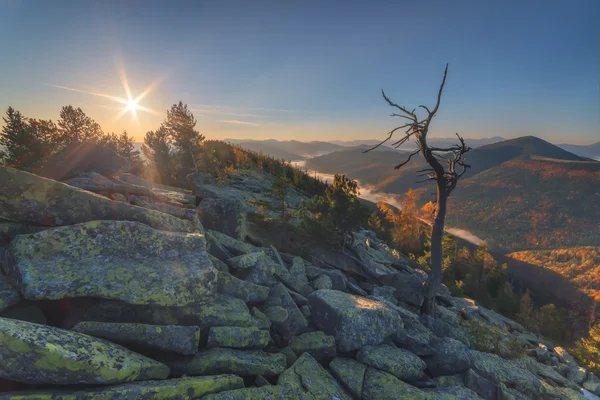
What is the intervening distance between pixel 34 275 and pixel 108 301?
1545mm

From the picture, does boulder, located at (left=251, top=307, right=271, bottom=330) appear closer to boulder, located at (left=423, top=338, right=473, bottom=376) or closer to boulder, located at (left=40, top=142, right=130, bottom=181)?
boulder, located at (left=423, top=338, right=473, bottom=376)

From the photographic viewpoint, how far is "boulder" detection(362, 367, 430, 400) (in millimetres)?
6906

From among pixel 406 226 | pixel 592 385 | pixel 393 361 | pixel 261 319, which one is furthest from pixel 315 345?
pixel 406 226

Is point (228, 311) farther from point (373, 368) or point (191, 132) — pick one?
point (191, 132)

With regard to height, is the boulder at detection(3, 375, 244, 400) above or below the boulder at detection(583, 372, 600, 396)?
above

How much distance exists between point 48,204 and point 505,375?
15.4m

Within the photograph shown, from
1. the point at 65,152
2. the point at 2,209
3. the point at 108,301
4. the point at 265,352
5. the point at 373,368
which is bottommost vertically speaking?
the point at 373,368

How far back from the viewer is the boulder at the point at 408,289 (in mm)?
17062

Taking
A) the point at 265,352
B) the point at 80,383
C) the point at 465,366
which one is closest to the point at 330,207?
the point at 465,366

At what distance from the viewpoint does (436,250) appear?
15852 mm

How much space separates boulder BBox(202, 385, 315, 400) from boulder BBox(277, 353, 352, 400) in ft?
0.61

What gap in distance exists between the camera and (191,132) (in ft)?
164

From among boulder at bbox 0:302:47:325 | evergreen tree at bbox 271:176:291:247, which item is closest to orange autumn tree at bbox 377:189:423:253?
evergreen tree at bbox 271:176:291:247

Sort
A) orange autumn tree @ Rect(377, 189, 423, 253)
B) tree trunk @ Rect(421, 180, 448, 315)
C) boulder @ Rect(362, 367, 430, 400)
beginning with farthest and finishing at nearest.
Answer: orange autumn tree @ Rect(377, 189, 423, 253)
tree trunk @ Rect(421, 180, 448, 315)
boulder @ Rect(362, 367, 430, 400)
